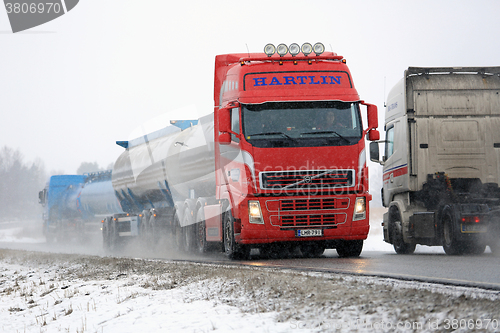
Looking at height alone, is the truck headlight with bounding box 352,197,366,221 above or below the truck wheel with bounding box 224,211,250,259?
above

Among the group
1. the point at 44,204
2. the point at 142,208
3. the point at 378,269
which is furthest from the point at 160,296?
the point at 44,204

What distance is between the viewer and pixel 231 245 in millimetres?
13406

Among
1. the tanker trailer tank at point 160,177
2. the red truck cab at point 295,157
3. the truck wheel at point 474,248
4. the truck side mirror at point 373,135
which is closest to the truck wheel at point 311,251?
the red truck cab at point 295,157

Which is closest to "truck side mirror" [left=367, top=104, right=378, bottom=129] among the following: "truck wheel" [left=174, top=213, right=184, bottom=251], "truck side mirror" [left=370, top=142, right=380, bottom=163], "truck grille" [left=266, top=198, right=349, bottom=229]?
"truck grille" [left=266, top=198, right=349, bottom=229]

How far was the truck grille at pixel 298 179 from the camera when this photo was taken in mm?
12383

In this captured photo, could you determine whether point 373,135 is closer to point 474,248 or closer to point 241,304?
point 474,248

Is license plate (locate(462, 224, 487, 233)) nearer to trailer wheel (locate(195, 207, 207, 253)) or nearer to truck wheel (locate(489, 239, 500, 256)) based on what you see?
truck wheel (locate(489, 239, 500, 256))

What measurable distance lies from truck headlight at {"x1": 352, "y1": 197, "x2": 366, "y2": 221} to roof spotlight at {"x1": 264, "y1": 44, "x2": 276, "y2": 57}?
3619mm

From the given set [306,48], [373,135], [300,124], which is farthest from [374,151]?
[300,124]

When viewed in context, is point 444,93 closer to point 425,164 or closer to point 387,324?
point 425,164

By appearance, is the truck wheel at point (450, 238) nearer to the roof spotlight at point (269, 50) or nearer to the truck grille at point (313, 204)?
the truck grille at point (313, 204)

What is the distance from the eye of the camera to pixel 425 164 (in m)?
14.5

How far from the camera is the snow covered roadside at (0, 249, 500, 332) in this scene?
5566 mm

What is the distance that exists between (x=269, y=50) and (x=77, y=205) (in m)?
24.4
